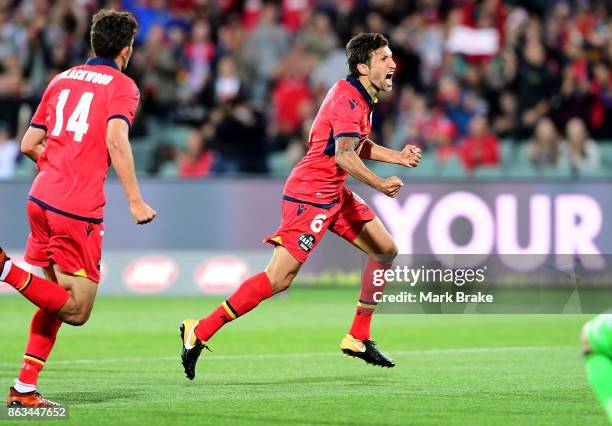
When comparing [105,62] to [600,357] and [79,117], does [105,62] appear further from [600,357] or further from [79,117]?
[600,357]

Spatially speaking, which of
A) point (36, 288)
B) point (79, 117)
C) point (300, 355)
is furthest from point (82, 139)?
point (300, 355)

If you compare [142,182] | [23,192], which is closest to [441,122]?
[142,182]

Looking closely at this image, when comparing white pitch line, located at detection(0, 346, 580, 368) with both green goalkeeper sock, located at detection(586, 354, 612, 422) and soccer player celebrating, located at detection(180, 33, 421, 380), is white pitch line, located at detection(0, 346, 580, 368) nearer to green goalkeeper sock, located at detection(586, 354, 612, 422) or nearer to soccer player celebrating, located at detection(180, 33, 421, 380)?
soccer player celebrating, located at detection(180, 33, 421, 380)

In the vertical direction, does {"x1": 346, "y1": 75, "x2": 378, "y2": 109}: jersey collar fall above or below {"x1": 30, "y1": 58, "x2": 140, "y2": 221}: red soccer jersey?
above

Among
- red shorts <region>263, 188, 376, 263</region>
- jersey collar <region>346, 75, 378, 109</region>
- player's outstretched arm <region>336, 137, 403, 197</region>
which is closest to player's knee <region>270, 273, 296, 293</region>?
red shorts <region>263, 188, 376, 263</region>

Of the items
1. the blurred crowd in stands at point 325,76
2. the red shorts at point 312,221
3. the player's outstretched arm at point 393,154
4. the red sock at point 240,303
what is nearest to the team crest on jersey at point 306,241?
the red shorts at point 312,221

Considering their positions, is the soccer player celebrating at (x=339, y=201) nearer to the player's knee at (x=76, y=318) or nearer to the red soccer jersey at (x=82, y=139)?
the player's knee at (x=76, y=318)

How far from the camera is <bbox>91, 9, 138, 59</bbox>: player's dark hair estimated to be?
25.3ft

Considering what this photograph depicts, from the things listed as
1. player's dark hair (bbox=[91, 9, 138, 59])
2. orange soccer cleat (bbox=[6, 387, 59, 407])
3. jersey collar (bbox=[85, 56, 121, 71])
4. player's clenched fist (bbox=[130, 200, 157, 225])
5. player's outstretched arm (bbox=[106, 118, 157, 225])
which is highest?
player's dark hair (bbox=[91, 9, 138, 59])

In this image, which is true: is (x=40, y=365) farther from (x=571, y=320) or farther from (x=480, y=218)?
(x=480, y=218)

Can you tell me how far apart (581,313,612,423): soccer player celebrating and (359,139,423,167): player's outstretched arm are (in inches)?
131

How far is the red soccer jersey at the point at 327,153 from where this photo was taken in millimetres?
9270

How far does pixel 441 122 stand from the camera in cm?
1861

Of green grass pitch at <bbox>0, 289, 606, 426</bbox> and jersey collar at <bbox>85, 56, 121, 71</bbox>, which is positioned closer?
green grass pitch at <bbox>0, 289, 606, 426</bbox>
